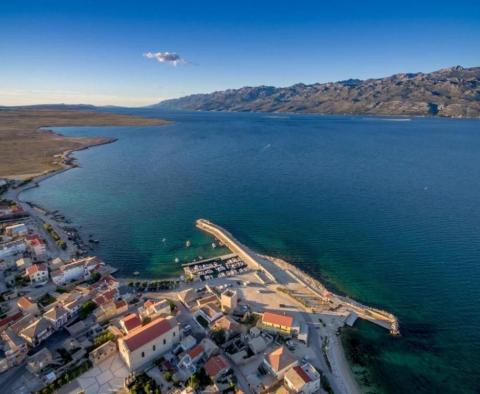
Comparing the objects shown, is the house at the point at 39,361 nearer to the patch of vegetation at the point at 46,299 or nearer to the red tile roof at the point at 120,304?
the red tile roof at the point at 120,304

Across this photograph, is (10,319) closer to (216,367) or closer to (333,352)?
(216,367)

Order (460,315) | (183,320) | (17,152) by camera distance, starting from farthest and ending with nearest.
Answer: (17,152) → (460,315) → (183,320)

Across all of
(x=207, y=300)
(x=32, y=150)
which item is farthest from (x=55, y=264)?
(x=32, y=150)

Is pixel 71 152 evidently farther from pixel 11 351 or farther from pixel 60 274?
pixel 11 351

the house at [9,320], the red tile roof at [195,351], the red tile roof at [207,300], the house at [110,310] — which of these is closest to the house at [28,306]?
the house at [9,320]

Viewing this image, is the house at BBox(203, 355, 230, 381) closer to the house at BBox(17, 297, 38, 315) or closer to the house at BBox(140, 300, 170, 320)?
the house at BBox(140, 300, 170, 320)

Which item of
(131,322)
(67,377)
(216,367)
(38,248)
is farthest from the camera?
(38,248)

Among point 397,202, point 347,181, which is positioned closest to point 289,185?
point 347,181
